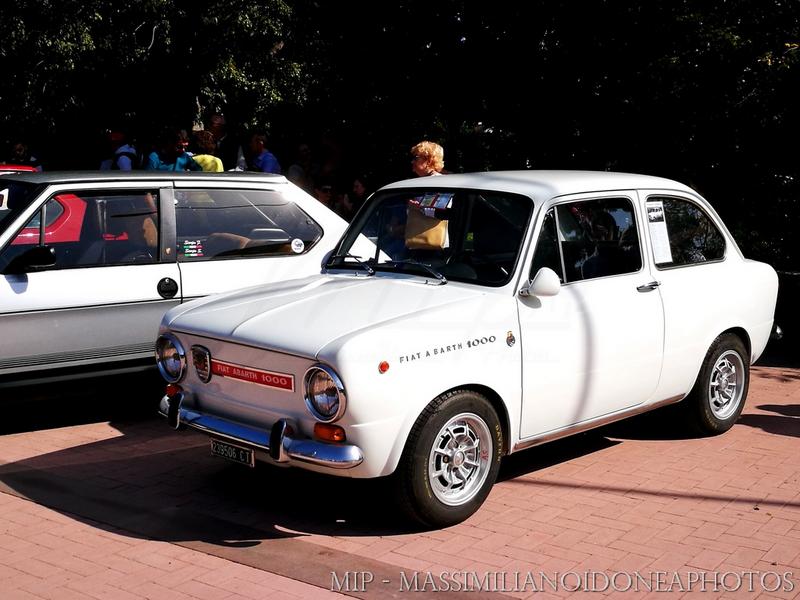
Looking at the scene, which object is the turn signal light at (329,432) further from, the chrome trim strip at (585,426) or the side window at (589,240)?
the side window at (589,240)

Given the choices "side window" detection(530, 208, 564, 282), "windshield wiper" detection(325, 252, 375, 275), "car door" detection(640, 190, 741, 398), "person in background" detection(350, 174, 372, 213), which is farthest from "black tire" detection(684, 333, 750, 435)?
"person in background" detection(350, 174, 372, 213)

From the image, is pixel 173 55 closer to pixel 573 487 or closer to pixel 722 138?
pixel 722 138

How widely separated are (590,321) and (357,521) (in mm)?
1842

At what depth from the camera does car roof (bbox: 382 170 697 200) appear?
6.19 metres

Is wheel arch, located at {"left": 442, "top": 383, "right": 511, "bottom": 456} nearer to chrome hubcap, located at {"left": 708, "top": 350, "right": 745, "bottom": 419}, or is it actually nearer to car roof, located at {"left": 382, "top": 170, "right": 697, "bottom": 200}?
car roof, located at {"left": 382, "top": 170, "right": 697, "bottom": 200}

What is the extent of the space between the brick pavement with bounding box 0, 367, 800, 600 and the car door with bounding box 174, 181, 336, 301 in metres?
1.34

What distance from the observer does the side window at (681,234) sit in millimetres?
6754

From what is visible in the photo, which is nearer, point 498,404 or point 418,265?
point 498,404

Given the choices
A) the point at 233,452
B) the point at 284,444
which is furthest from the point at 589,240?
the point at 233,452

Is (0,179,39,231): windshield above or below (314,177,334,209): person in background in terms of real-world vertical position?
below

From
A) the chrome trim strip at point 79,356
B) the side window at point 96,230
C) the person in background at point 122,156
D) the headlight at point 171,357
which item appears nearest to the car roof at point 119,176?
the side window at point 96,230

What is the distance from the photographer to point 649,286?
255 inches

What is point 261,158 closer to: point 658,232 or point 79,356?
point 79,356

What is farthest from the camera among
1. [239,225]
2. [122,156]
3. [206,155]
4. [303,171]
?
[303,171]
